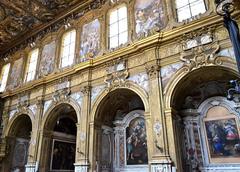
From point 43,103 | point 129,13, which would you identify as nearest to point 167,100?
point 129,13

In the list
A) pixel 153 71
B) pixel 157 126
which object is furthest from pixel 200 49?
pixel 157 126

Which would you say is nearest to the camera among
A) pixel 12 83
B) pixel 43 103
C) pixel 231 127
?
pixel 231 127

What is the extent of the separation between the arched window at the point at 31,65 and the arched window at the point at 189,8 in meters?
8.55

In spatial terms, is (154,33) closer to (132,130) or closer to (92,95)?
(92,95)

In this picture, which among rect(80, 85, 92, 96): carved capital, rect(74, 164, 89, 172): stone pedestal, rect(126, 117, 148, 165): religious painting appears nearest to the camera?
rect(74, 164, 89, 172): stone pedestal

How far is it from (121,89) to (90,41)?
3357mm

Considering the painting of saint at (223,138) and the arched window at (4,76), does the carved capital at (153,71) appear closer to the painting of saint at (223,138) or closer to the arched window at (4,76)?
the painting of saint at (223,138)

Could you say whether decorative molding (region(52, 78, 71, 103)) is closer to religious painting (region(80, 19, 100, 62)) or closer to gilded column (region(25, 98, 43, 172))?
gilded column (region(25, 98, 43, 172))

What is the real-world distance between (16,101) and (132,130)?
23.3 feet

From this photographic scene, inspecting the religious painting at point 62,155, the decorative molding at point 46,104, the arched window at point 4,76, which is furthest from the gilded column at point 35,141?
the arched window at point 4,76

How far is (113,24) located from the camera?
9.96 m

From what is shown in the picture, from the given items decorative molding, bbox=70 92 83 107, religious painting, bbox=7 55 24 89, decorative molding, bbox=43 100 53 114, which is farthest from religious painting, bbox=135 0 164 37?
religious painting, bbox=7 55 24 89

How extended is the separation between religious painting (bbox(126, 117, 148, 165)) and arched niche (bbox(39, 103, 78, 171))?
2974 millimetres

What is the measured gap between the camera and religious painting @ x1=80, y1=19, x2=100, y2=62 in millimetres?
9945
